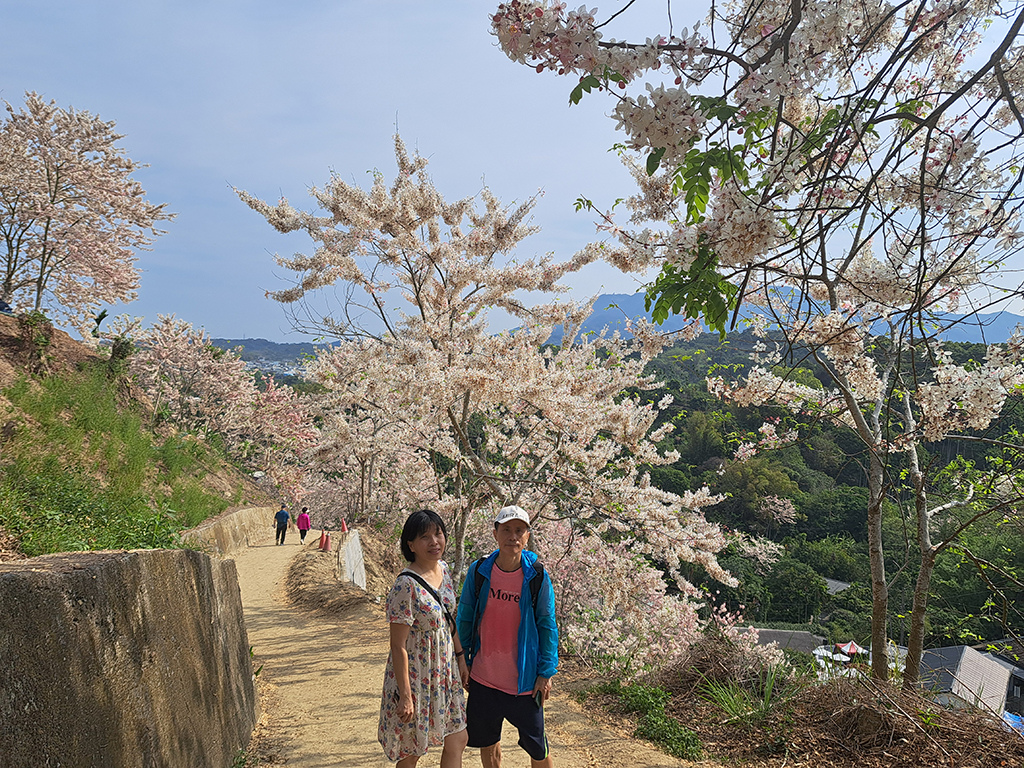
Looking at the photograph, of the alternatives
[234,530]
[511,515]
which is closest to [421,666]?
[511,515]

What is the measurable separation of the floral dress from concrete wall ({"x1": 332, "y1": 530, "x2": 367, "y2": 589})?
8.89 meters

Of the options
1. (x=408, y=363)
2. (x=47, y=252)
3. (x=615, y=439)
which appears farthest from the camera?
(x=47, y=252)

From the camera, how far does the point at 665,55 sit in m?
2.13

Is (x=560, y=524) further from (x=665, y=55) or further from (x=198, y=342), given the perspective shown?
(x=198, y=342)

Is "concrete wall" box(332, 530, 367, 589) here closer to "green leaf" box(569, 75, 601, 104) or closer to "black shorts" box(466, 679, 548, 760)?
"black shorts" box(466, 679, 548, 760)

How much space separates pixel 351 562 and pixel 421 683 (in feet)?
36.8

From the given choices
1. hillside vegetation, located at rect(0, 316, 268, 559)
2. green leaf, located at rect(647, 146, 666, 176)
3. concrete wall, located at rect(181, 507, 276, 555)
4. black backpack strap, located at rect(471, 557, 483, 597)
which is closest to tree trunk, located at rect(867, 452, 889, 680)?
black backpack strap, located at rect(471, 557, 483, 597)

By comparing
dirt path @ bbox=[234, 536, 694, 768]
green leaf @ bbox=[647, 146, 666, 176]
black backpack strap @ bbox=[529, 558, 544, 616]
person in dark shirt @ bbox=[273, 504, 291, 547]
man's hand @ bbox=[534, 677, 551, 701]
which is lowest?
dirt path @ bbox=[234, 536, 694, 768]

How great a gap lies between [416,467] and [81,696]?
931 centimetres

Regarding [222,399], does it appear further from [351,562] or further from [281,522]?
[351,562]

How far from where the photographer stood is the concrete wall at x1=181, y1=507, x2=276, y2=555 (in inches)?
454

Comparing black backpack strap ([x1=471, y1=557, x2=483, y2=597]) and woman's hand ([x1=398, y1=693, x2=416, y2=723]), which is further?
black backpack strap ([x1=471, y1=557, x2=483, y2=597])

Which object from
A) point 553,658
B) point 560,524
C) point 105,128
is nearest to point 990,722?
point 553,658

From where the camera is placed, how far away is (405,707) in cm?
263
